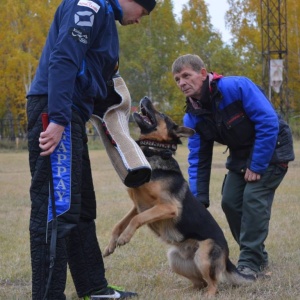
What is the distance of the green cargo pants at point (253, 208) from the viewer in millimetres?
4977

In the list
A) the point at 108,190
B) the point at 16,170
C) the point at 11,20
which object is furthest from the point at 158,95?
Answer: the point at 108,190

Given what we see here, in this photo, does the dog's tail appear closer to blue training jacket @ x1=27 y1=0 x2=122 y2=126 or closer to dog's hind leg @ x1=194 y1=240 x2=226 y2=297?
dog's hind leg @ x1=194 y1=240 x2=226 y2=297

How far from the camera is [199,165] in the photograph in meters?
5.24

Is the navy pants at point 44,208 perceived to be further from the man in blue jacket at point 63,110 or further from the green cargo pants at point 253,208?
the green cargo pants at point 253,208

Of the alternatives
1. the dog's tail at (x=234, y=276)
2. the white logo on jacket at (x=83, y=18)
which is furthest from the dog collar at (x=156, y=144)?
the white logo on jacket at (x=83, y=18)

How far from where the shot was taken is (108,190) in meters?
12.1

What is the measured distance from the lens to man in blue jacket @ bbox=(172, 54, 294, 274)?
15.6ft

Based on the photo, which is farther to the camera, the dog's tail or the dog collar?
the dog collar

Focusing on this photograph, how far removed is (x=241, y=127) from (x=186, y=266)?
3.97ft

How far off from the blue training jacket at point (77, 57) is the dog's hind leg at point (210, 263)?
5.10ft

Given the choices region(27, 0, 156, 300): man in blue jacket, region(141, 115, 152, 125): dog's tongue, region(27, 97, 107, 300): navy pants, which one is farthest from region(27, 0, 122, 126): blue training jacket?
region(141, 115, 152, 125): dog's tongue

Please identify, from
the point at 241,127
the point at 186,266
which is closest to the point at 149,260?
the point at 186,266

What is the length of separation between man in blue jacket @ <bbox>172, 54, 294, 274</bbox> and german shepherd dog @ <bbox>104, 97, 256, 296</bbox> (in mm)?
288

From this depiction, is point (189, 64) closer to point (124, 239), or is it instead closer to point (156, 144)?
point (156, 144)
